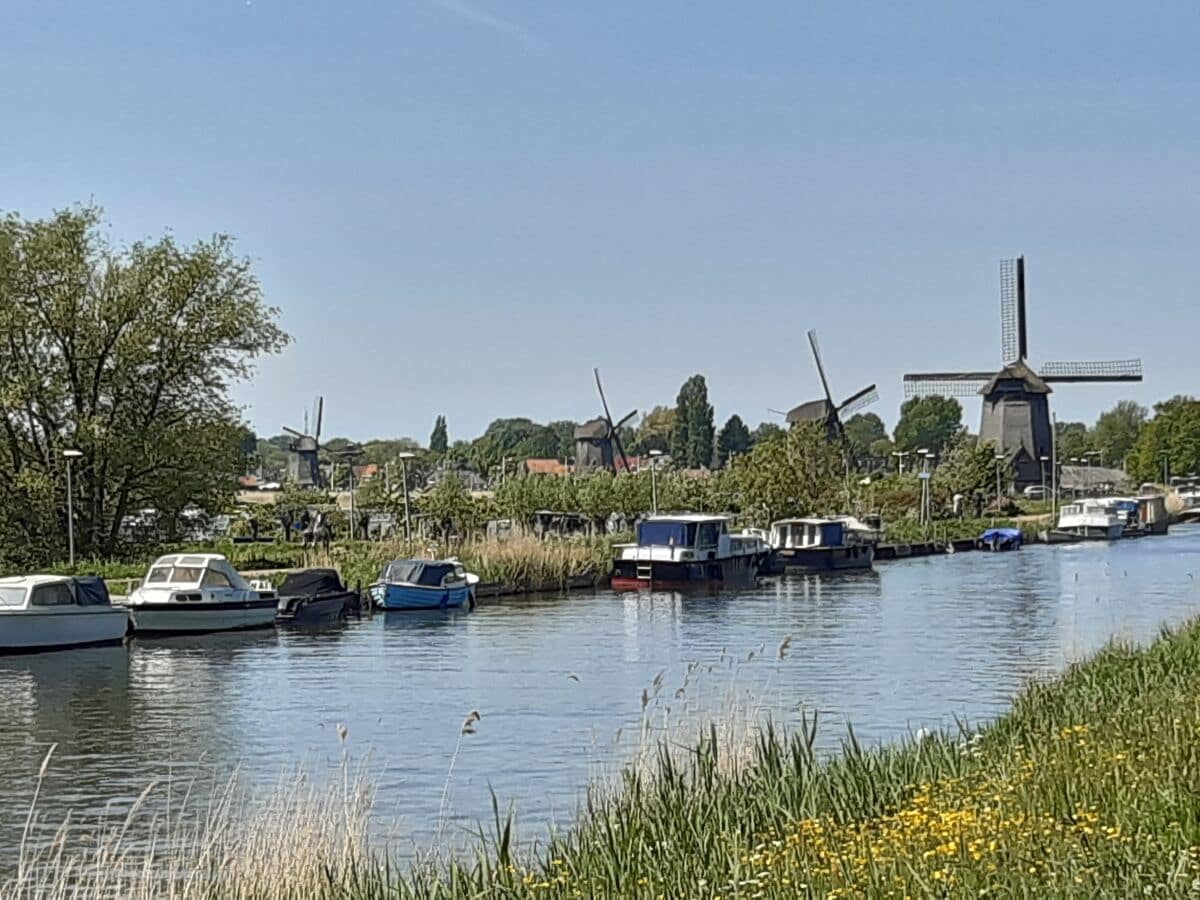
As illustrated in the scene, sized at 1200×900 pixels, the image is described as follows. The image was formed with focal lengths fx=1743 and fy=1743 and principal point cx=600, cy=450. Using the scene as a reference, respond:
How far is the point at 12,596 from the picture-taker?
3303cm

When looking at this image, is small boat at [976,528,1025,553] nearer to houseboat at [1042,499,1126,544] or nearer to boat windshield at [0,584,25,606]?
houseboat at [1042,499,1126,544]

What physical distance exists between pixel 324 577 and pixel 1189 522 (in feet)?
284

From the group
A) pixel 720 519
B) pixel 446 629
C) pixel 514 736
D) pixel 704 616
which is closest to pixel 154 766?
pixel 514 736

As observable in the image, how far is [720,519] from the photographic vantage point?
55625 millimetres

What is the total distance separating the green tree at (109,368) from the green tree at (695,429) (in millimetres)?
90721

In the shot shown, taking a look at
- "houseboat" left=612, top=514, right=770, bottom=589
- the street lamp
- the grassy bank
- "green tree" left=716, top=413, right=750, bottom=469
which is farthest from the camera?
"green tree" left=716, top=413, right=750, bottom=469

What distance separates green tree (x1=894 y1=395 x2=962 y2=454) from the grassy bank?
145 m

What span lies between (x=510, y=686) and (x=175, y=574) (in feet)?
42.2

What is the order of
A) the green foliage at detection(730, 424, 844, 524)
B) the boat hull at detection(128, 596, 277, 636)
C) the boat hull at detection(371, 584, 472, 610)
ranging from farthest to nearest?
the green foliage at detection(730, 424, 844, 524) < the boat hull at detection(371, 584, 472, 610) < the boat hull at detection(128, 596, 277, 636)

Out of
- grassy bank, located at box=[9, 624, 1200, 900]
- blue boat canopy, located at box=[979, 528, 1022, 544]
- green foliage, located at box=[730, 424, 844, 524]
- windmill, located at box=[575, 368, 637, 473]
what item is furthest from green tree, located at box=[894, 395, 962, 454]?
A: grassy bank, located at box=[9, 624, 1200, 900]

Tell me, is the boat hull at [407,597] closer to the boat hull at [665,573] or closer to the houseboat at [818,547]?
the boat hull at [665,573]

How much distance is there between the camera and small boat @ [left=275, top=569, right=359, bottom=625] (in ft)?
127

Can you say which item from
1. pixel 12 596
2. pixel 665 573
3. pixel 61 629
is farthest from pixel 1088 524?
pixel 12 596

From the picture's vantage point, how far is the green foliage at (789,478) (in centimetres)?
7256
